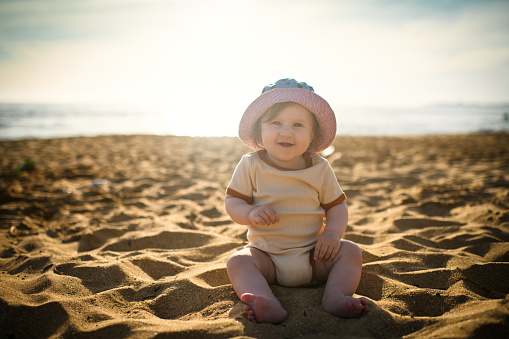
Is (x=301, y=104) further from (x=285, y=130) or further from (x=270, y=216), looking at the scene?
(x=270, y=216)

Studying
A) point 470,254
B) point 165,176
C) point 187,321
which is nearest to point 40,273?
point 187,321

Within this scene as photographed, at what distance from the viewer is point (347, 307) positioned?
1.58 m

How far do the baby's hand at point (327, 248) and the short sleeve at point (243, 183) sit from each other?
1.77 ft

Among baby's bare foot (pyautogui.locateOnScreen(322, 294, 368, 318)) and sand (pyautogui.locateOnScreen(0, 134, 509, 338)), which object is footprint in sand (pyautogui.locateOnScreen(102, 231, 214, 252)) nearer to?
sand (pyautogui.locateOnScreen(0, 134, 509, 338))

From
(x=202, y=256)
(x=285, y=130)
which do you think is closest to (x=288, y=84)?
(x=285, y=130)

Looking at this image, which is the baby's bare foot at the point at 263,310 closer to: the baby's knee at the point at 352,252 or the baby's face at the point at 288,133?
the baby's knee at the point at 352,252

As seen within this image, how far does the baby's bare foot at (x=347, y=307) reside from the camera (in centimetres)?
157

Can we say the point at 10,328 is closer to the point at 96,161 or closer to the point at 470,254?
the point at 470,254

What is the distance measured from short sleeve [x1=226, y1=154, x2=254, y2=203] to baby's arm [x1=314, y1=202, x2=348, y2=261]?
528 mm

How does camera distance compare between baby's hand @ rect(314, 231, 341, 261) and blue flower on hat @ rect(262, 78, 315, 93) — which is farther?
blue flower on hat @ rect(262, 78, 315, 93)

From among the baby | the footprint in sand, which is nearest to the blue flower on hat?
the baby

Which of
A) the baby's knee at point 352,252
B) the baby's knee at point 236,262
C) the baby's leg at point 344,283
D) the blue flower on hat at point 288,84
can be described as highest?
the blue flower on hat at point 288,84

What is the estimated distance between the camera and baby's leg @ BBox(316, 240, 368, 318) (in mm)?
1584

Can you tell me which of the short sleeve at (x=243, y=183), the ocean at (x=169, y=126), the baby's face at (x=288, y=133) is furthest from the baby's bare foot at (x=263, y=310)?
the ocean at (x=169, y=126)
